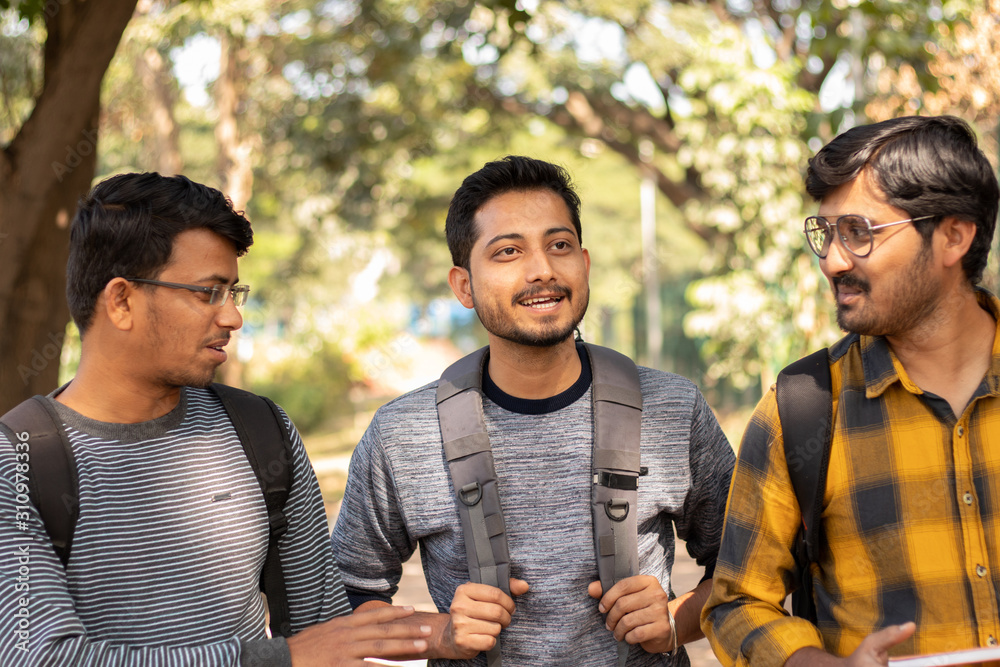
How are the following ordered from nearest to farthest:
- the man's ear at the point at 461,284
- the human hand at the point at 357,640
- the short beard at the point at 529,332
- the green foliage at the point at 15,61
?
the human hand at the point at 357,640
the short beard at the point at 529,332
the man's ear at the point at 461,284
the green foliage at the point at 15,61

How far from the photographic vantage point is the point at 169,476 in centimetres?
229

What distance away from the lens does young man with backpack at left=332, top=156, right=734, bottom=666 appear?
8.14 feet

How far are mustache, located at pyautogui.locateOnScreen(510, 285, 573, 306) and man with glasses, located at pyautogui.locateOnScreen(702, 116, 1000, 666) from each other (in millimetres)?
685

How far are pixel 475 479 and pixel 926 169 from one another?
131 cm

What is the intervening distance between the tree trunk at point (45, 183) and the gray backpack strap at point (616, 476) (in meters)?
3.06

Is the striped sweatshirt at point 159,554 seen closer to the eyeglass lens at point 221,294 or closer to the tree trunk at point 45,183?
the eyeglass lens at point 221,294

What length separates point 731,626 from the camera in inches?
82.8

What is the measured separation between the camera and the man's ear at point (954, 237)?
→ 2.06 m

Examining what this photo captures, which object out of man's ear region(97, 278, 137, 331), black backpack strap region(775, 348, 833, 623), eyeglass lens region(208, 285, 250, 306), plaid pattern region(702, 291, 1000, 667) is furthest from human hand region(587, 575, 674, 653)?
man's ear region(97, 278, 137, 331)

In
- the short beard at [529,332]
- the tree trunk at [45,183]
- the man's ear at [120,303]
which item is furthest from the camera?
the tree trunk at [45,183]

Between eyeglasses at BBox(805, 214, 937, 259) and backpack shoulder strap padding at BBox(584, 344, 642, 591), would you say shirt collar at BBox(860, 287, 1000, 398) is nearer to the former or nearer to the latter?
eyeglasses at BBox(805, 214, 937, 259)

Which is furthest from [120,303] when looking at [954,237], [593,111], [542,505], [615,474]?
[593,111]

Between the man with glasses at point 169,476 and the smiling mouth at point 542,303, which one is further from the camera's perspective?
the smiling mouth at point 542,303

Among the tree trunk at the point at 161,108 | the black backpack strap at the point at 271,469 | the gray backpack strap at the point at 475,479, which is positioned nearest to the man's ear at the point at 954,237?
the gray backpack strap at the point at 475,479
